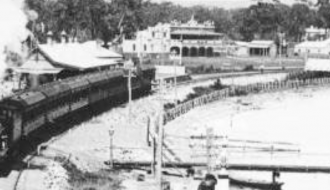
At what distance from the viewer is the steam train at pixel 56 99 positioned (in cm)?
2467

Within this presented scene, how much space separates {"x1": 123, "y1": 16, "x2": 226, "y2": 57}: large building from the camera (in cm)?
10475

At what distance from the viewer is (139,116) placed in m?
44.4

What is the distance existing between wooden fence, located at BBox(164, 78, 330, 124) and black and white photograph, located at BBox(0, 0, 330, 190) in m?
0.13

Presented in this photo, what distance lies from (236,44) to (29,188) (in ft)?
321

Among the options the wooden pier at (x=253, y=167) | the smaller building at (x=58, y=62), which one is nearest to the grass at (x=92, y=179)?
the wooden pier at (x=253, y=167)

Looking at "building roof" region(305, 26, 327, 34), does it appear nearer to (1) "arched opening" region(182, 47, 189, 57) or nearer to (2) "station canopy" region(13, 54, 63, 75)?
(1) "arched opening" region(182, 47, 189, 57)

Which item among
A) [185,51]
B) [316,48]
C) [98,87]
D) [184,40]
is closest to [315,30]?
[316,48]

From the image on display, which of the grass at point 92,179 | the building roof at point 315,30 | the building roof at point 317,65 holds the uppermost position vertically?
the building roof at point 315,30

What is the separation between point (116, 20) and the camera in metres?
95.1

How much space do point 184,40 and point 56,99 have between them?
72.5 metres

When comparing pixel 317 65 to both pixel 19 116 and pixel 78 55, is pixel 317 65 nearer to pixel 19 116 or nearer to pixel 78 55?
pixel 78 55

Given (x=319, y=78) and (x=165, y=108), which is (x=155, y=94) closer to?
(x=165, y=108)

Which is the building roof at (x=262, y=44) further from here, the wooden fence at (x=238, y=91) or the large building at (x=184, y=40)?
the wooden fence at (x=238, y=91)

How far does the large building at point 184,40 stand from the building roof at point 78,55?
40874mm
